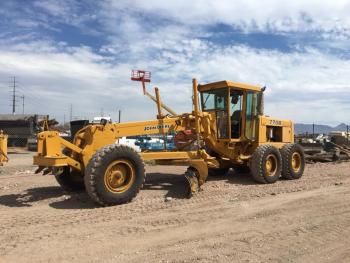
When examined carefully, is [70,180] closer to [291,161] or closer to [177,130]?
[177,130]

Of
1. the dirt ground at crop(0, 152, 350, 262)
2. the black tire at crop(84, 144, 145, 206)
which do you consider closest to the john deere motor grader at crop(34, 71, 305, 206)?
the black tire at crop(84, 144, 145, 206)

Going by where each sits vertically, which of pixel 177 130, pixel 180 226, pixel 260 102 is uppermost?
pixel 260 102

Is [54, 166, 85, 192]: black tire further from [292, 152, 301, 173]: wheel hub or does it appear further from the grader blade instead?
[292, 152, 301, 173]: wheel hub

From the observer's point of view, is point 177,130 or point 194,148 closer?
point 177,130

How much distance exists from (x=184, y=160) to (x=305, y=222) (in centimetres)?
367

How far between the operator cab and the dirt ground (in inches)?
73.1

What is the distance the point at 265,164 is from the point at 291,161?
4.67 ft

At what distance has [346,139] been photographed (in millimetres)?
22438

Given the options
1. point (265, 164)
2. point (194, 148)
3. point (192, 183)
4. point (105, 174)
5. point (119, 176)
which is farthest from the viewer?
point (265, 164)

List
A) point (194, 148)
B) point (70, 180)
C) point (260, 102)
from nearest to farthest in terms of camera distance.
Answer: point (70, 180) → point (194, 148) → point (260, 102)

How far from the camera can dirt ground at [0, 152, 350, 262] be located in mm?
5410

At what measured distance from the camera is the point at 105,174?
26.2ft

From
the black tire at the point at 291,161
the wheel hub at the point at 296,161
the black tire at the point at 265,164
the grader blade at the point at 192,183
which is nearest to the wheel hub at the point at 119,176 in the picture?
the grader blade at the point at 192,183

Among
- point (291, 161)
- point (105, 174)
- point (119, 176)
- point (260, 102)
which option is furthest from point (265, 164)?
point (105, 174)
